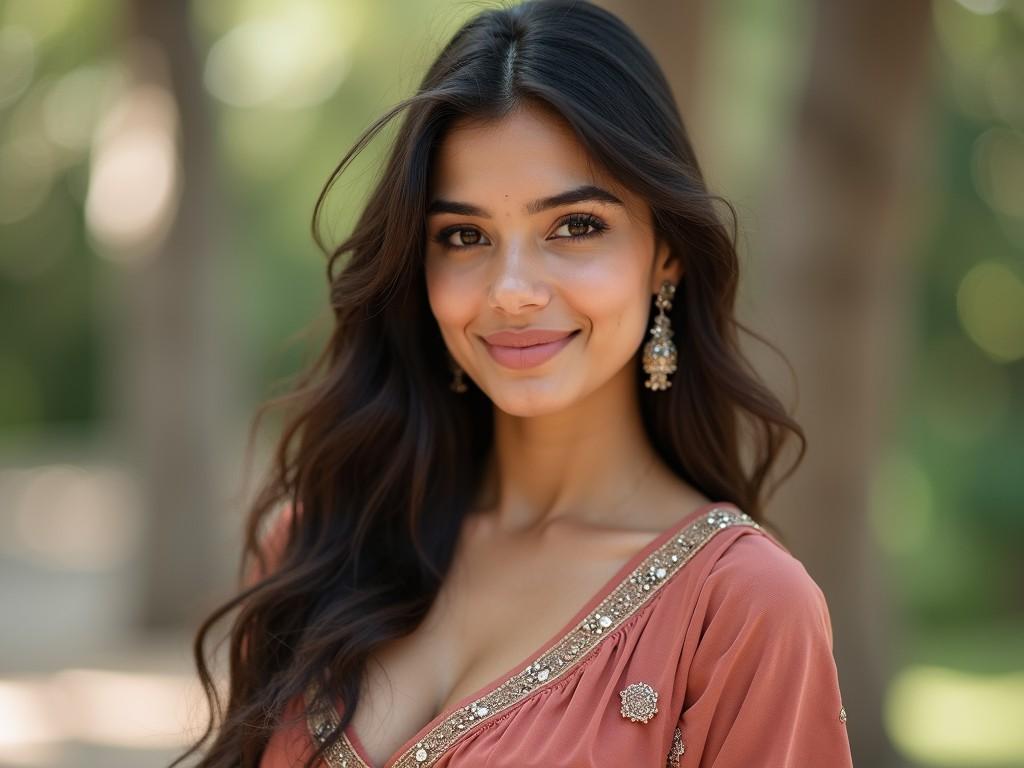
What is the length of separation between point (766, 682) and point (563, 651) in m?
0.38

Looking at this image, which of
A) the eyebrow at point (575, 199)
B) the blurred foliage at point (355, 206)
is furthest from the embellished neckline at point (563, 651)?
the blurred foliage at point (355, 206)

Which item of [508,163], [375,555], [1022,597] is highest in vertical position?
[508,163]

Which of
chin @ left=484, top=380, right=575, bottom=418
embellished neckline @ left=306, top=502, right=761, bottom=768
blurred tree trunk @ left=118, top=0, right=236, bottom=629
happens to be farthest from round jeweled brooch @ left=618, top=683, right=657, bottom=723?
blurred tree trunk @ left=118, top=0, right=236, bottom=629

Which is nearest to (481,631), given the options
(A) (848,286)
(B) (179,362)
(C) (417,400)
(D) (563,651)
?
(D) (563,651)

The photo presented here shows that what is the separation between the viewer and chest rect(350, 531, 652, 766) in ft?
7.61

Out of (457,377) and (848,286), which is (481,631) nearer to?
(457,377)

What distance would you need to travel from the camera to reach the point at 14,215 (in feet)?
61.5

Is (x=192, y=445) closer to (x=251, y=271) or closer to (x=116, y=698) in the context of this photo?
(x=116, y=698)

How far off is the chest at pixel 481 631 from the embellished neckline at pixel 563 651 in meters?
0.02

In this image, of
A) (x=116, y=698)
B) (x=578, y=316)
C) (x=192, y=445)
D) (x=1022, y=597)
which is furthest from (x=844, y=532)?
(x=1022, y=597)

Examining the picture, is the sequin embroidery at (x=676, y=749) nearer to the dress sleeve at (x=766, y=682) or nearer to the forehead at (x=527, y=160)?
the dress sleeve at (x=766, y=682)

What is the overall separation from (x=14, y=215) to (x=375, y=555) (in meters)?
17.6

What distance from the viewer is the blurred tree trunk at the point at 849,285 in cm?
468

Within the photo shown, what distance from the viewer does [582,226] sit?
91.0 inches
